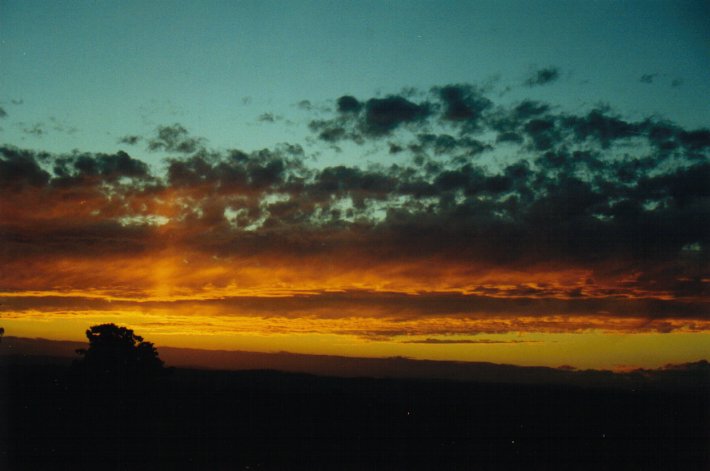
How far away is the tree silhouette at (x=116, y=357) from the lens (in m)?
97.6

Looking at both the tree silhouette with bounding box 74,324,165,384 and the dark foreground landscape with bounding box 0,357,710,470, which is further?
the tree silhouette with bounding box 74,324,165,384

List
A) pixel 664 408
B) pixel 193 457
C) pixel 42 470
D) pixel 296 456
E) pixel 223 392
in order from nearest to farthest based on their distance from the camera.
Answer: pixel 42 470 → pixel 193 457 → pixel 296 456 → pixel 223 392 → pixel 664 408

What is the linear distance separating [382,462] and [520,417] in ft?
235

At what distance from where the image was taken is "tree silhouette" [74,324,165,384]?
97625mm

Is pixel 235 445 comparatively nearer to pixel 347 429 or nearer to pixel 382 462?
pixel 382 462

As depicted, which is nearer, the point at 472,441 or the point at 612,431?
the point at 472,441

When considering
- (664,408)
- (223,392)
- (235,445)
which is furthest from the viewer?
(664,408)

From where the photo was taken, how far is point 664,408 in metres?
157

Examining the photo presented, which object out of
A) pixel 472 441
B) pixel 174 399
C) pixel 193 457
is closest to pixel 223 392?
pixel 174 399

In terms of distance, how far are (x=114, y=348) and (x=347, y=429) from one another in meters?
38.2

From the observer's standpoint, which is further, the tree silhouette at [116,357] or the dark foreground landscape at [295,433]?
the tree silhouette at [116,357]

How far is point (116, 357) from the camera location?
9925cm

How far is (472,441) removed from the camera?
78812mm

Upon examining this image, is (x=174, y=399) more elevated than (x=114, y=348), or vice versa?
(x=114, y=348)
